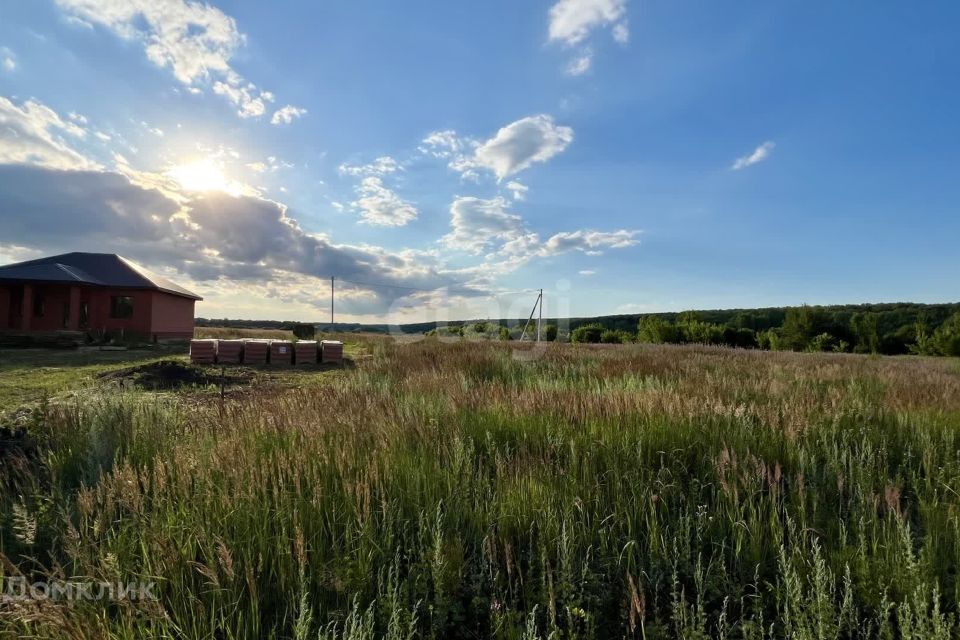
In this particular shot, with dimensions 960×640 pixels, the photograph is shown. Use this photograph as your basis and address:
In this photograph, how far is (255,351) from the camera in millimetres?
15172

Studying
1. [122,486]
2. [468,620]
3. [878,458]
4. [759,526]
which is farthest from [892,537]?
[122,486]

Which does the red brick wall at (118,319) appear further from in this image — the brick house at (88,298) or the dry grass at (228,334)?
the dry grass at (228,334)

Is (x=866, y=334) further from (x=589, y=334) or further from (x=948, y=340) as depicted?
(x=589, y=334)

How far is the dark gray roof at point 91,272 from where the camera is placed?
22.5 meters

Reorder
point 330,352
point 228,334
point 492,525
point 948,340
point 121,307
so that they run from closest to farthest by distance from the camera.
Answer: point 492,525
point 330,352
point 121,307
point 948,340
point 228,334

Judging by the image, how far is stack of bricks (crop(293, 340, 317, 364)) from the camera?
15.6 metres

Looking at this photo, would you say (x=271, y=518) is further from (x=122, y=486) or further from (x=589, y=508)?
(x=589, y=508)

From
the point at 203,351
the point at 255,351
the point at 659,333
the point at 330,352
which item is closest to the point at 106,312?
the point at 203,351

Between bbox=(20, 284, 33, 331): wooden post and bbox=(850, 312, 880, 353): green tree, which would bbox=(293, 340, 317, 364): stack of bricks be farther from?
bbox=(850, 312, 880, 353): green tree

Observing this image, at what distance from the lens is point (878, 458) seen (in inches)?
134

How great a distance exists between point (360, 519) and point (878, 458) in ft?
12.9

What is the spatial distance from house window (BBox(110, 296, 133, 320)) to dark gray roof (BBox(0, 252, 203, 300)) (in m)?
0.95

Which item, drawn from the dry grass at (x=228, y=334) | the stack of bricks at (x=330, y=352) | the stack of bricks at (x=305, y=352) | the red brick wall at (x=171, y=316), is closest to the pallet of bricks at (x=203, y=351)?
the stack of bricks at (x=305, y=352)

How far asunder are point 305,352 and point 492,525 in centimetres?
1482
